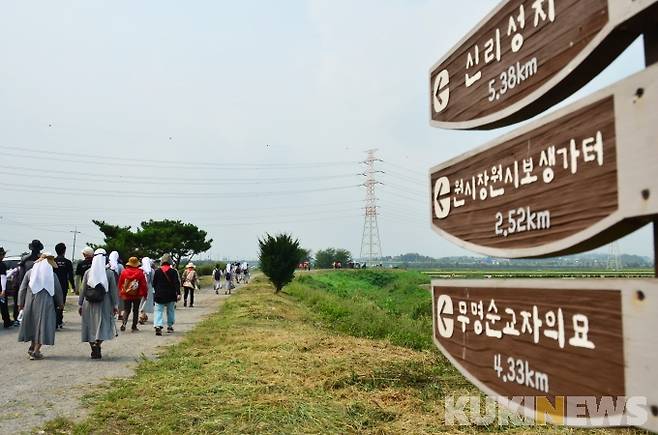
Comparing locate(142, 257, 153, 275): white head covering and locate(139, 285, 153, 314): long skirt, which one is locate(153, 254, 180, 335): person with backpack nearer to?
locate(142, 257, 153, 275): white head covering

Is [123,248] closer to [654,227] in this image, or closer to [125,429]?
[125,429]

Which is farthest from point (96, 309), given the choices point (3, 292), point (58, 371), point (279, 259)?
point (279, 259)

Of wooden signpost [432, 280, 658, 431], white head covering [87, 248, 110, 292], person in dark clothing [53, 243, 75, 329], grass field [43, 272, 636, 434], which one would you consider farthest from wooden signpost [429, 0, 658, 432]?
person in dark clothing [53, 243, 75, 329]

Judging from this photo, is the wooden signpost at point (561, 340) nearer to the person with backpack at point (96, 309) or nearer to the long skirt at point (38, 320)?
the person with backpack at point (96, 309)

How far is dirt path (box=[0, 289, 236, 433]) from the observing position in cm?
511

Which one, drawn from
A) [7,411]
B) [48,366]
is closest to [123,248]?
[48,366]

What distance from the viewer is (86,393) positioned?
5.88 m

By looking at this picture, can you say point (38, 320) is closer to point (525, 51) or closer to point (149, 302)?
point (149, 302)

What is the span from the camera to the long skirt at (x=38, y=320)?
8164 millimetres

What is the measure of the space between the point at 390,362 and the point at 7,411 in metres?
4.28

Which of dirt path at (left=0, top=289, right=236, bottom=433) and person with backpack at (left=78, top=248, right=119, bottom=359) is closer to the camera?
dirt path at (left=0, top=289, right=236, bottom=433)

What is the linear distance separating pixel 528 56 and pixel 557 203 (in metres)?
0.59

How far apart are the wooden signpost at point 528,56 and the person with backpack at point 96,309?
754 centimetres

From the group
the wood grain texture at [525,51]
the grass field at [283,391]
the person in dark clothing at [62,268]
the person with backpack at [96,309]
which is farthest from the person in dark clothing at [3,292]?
the wood grain texture at [525,51]
